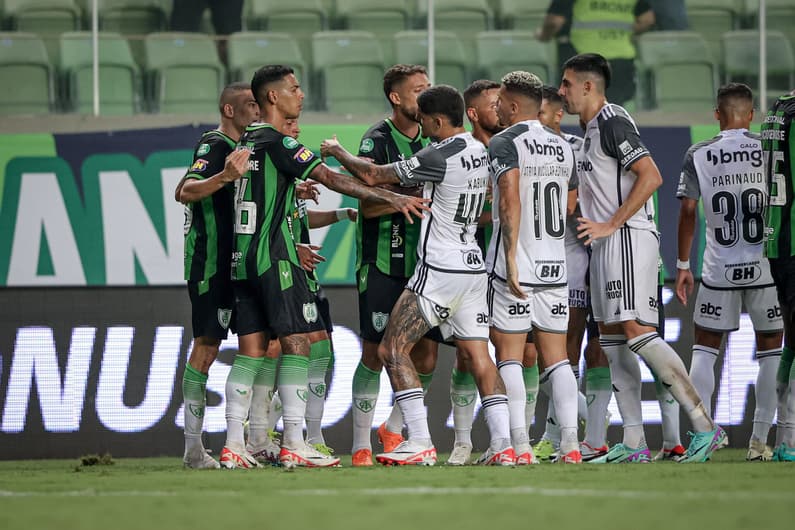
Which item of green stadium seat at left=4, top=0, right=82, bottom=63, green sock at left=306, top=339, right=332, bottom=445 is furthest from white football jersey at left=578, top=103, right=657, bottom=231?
green stadium seat at left=4, top=0, right=82, bottom=63

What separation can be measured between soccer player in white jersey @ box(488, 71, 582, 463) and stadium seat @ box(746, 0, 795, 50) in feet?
16.3

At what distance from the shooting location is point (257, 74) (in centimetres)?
746

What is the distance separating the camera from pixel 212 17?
11.5 metres

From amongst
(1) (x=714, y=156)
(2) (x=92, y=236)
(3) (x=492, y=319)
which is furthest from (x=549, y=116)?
(2) (x=92, y=236)

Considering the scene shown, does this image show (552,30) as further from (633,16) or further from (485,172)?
(485,172)

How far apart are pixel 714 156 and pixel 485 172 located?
173cm

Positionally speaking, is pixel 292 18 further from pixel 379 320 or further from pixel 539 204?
pixel 539 204

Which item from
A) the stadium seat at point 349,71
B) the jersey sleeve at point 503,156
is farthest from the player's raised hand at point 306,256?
the stadium seat at point 349,71

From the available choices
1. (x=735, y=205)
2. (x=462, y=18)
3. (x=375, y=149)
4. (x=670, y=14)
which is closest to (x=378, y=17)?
(x=462, y=18)

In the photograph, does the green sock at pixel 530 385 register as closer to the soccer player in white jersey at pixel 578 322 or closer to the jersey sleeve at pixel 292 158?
the soccer player in white jersey at pixel 578 322

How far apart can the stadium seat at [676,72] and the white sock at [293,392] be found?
536 cm

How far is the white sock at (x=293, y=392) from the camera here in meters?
7.28

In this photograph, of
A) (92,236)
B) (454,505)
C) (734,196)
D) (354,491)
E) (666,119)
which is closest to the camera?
(454,505)

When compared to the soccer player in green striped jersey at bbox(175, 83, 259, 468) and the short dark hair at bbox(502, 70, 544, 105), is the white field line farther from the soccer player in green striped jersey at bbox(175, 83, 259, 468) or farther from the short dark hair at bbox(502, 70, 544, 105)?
the short dark hair at bbox(502, 70, 544, 105)
